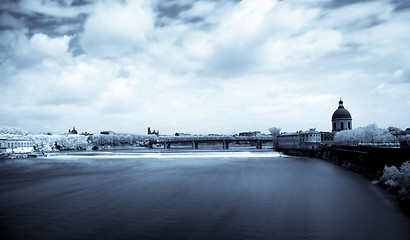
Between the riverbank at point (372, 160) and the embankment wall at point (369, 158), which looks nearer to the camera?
the riverbank at point (372, 160)

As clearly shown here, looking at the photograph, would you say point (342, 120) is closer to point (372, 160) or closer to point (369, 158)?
point (369, 158)

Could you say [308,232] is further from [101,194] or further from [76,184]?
[76,184]

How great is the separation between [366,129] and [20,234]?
4285 inches

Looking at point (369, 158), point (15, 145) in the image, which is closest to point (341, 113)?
point (369, 158)

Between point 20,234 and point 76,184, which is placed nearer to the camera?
point 20,234

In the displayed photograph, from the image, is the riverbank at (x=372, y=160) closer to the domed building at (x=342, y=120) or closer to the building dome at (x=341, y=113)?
the domed building at (x=342, y=120)

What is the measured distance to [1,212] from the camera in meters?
21.5

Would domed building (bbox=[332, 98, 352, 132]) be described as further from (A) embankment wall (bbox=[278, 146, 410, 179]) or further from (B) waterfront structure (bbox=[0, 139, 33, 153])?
(B) waterfront structure (bbox=[0, 139, 33, 153])

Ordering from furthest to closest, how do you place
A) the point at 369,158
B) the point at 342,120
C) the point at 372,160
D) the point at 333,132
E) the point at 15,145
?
the point at 333,132, the point at 342,120, the point at 15,145, the point at 369,158, the point at 372,160

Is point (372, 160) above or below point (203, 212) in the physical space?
above

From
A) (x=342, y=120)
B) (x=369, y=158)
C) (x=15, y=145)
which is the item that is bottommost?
(x=369, y=158)

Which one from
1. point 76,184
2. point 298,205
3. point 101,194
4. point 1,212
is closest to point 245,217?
point 298,205

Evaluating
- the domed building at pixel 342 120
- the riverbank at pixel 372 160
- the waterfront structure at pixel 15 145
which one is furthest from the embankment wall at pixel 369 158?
the waterfront structure at pixel 15 145

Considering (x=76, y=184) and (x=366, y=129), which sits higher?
(x=366, y=129)
